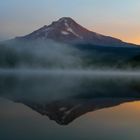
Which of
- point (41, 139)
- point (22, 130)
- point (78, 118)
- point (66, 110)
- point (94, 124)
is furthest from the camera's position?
point (66, 110)

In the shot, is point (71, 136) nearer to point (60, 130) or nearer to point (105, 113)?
point (60, 130)

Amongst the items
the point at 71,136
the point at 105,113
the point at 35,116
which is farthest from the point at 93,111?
the point at 71,136

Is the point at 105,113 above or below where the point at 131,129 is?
below

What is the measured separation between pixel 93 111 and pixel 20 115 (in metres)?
4.75

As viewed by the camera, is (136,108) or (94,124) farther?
(136,108)

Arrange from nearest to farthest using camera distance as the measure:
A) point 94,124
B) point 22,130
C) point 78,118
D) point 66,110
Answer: point 22,130, point 94,124, point 78,118, point 66,110

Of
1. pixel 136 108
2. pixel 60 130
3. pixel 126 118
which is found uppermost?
pixel 60 130

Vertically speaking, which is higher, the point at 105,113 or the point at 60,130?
the point at 60,130

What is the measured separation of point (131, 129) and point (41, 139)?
4366 mm

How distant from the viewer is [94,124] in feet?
59.4

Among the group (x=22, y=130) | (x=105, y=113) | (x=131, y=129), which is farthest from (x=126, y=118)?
(x=22, y=130)

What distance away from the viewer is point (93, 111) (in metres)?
23.4

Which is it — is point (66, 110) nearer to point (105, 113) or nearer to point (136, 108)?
point (105, 113)

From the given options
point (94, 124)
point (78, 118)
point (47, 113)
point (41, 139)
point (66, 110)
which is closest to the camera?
point (41, 139)
